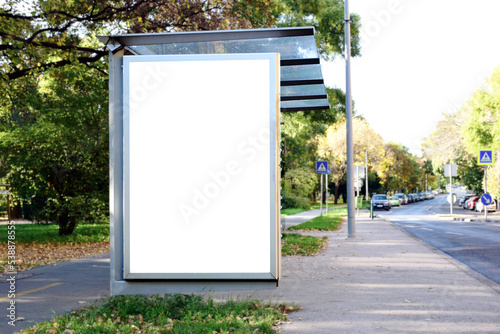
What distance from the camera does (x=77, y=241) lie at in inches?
666

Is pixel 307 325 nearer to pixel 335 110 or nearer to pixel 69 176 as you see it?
pixel 69 176

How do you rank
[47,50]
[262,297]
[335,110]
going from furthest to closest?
[335,110] < [47,50] < [262,297]

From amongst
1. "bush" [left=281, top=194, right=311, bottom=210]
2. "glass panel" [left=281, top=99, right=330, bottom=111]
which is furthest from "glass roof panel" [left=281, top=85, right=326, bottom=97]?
"bush" [left=281, top=194, right=311, bottom=210]

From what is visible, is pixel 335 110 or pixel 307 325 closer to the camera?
pixel 307 325

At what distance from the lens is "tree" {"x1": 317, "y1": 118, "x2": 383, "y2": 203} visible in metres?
55.9

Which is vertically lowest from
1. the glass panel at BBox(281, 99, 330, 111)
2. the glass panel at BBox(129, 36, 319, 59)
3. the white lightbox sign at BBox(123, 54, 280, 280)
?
the white lightbox sign at BBox(123, 54, 280, 280)

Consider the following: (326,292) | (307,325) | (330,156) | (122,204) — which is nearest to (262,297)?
(326,292)

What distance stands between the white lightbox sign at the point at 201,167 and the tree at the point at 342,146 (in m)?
51.0

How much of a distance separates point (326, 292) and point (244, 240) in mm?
2609

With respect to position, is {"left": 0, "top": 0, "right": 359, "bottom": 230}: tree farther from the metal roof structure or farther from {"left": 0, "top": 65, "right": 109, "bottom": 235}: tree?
the metal roof structure

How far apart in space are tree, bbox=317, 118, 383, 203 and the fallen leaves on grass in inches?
1639

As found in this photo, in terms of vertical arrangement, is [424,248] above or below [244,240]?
below

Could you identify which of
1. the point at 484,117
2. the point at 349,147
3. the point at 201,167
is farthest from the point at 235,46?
the point at 484,117

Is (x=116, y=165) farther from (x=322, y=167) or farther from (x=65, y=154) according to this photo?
(x=322, y=167)
